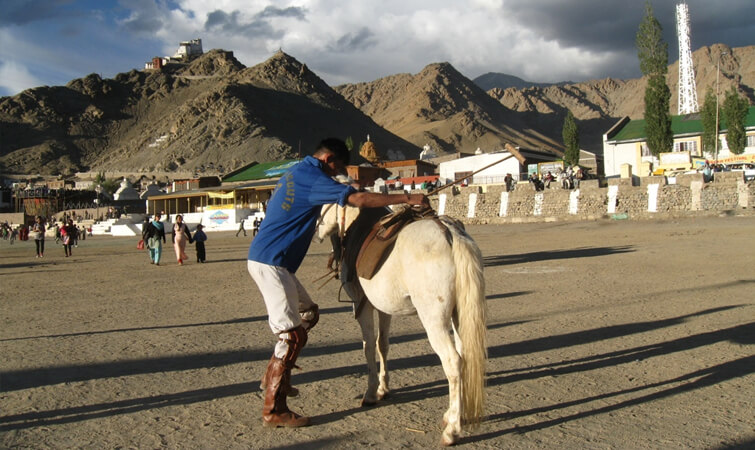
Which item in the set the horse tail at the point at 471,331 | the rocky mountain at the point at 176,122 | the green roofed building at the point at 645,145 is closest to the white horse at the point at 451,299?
the horse tail at the point at 471,331

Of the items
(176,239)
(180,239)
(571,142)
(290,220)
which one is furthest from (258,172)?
(290,220)

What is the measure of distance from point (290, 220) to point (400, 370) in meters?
2.35

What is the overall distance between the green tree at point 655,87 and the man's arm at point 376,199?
5172 cm

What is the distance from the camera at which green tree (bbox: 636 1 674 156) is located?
162 ft

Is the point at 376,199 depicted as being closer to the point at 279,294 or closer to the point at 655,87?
the point at 279,294

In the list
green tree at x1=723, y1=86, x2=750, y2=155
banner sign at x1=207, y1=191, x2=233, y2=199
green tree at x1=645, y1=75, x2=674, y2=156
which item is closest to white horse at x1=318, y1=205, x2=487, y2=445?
green tree at x1=645, y1=75, x2=674, y2=156

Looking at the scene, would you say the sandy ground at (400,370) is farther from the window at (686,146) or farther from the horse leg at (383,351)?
the window at (686,146)

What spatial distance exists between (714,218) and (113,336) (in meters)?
28.7

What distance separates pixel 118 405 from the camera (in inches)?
201

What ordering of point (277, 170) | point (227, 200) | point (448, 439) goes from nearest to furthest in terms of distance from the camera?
1. point (448, 439)
2. point (227, 200)
3. point (277, 170)

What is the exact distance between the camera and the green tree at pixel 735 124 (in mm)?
53094

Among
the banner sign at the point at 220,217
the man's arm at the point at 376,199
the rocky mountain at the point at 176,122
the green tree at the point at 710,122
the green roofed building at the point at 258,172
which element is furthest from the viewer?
the rocky mountain at the point at 176,122

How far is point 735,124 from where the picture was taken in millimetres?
53062

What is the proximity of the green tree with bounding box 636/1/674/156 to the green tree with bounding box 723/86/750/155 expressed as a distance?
729cm
